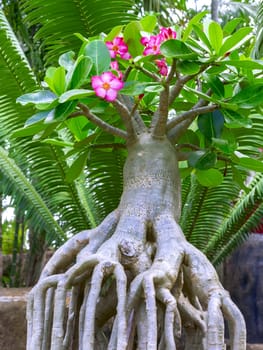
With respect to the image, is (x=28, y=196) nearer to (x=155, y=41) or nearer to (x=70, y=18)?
(x=70, y=18)

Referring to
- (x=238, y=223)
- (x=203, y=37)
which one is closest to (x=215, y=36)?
(x=203, y=37)

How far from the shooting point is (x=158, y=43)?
1188 mm

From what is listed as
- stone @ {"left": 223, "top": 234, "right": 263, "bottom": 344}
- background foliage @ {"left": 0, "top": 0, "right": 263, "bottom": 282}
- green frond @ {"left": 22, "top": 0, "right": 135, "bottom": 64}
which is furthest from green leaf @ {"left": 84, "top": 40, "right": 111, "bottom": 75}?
stone @ {"left": 223, "top": 234, "right": 263, "bottom": 344}

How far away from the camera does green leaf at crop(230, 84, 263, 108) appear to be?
1162 mm

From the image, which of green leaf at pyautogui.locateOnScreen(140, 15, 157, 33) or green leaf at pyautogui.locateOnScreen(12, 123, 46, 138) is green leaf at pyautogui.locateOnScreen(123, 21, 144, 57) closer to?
green leaf at pyautogui.locateOnScreen(140, 15, 157, 33)

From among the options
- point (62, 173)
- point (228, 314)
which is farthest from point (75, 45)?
point (228, 314)

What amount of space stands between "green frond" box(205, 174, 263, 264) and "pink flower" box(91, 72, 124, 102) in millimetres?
1897

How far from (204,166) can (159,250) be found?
217 mm

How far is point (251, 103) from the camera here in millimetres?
1165

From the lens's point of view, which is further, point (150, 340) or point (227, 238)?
point (227, 238)

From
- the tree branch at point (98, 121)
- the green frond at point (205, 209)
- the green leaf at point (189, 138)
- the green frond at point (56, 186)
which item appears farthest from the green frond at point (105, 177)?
the tree branch at point (98, 121)

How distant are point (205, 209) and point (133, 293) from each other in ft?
7.26

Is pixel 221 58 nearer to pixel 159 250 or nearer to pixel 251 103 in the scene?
pixel 251 103

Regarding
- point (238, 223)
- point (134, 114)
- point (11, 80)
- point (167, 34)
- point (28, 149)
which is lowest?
point (134, 114)
